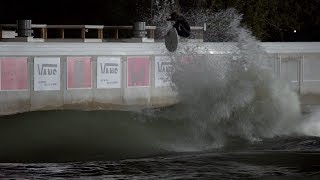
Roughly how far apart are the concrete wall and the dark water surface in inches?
30.0

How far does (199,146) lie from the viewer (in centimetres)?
1964

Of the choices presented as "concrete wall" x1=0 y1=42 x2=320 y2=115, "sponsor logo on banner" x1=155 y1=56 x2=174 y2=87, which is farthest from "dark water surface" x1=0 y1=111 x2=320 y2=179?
"sponsor logo on banner" x1=155 y1=56 x2=174 y2=87

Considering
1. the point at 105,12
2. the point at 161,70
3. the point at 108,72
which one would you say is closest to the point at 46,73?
the point at 108,72

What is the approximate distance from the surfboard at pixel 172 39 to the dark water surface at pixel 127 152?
2.36m

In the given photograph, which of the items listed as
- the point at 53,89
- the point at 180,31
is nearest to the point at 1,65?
the point at 53,89

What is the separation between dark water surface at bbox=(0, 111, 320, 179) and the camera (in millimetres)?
15531

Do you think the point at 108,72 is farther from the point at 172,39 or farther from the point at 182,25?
the point at 182,25

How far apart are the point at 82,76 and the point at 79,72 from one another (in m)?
0.19

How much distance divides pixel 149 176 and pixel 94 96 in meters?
12.3

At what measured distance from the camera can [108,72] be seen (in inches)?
1090

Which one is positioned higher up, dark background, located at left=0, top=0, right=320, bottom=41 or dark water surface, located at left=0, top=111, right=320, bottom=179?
dark background, located at left=0, top=0, right=320, bottom=41

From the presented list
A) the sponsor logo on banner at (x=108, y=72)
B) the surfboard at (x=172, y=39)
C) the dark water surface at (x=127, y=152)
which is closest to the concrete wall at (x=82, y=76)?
the sponsor logo on banner at (x=108, y=72)

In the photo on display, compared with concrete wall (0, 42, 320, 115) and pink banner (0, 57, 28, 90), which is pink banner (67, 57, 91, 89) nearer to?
concrete wall (0, 42, 320, 115)

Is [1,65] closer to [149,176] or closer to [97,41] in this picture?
[97,41]
